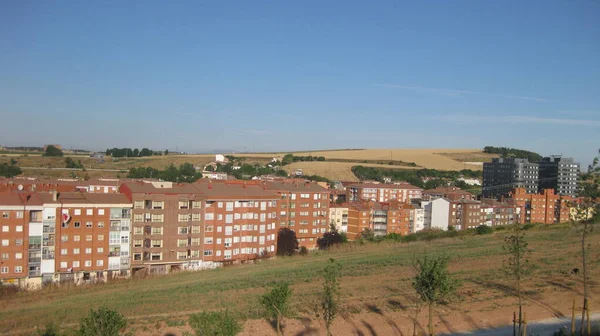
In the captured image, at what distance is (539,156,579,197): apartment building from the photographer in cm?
9919

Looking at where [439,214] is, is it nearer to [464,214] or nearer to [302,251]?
[464,214]

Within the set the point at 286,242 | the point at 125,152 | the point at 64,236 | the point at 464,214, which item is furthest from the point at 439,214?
the point at 125,152

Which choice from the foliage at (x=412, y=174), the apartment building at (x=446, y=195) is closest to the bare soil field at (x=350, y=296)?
the apartment building at (x=446, y=195)

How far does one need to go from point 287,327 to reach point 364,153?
508 ft

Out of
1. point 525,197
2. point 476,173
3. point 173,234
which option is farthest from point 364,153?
point 173,234

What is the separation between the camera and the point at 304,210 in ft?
202

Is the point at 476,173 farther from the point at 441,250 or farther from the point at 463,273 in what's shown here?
the point at 463,273

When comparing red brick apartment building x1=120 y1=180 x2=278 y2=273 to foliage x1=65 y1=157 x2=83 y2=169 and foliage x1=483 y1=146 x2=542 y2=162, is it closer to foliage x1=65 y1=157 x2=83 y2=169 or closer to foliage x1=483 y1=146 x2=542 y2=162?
foliage x1=65 y1=157 x2=83 y2=169

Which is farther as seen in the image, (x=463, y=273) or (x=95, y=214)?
(x=95, y=214)

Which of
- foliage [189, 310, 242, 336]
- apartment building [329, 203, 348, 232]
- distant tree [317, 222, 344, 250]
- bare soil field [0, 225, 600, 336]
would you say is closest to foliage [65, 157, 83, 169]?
apartment building [329, 203, 348, 232]

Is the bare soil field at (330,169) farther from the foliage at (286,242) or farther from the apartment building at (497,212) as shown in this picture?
the foliage at (286,242)

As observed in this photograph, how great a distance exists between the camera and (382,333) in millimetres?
20203

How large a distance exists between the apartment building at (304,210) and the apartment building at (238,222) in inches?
251

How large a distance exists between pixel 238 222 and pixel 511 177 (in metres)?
71.3
